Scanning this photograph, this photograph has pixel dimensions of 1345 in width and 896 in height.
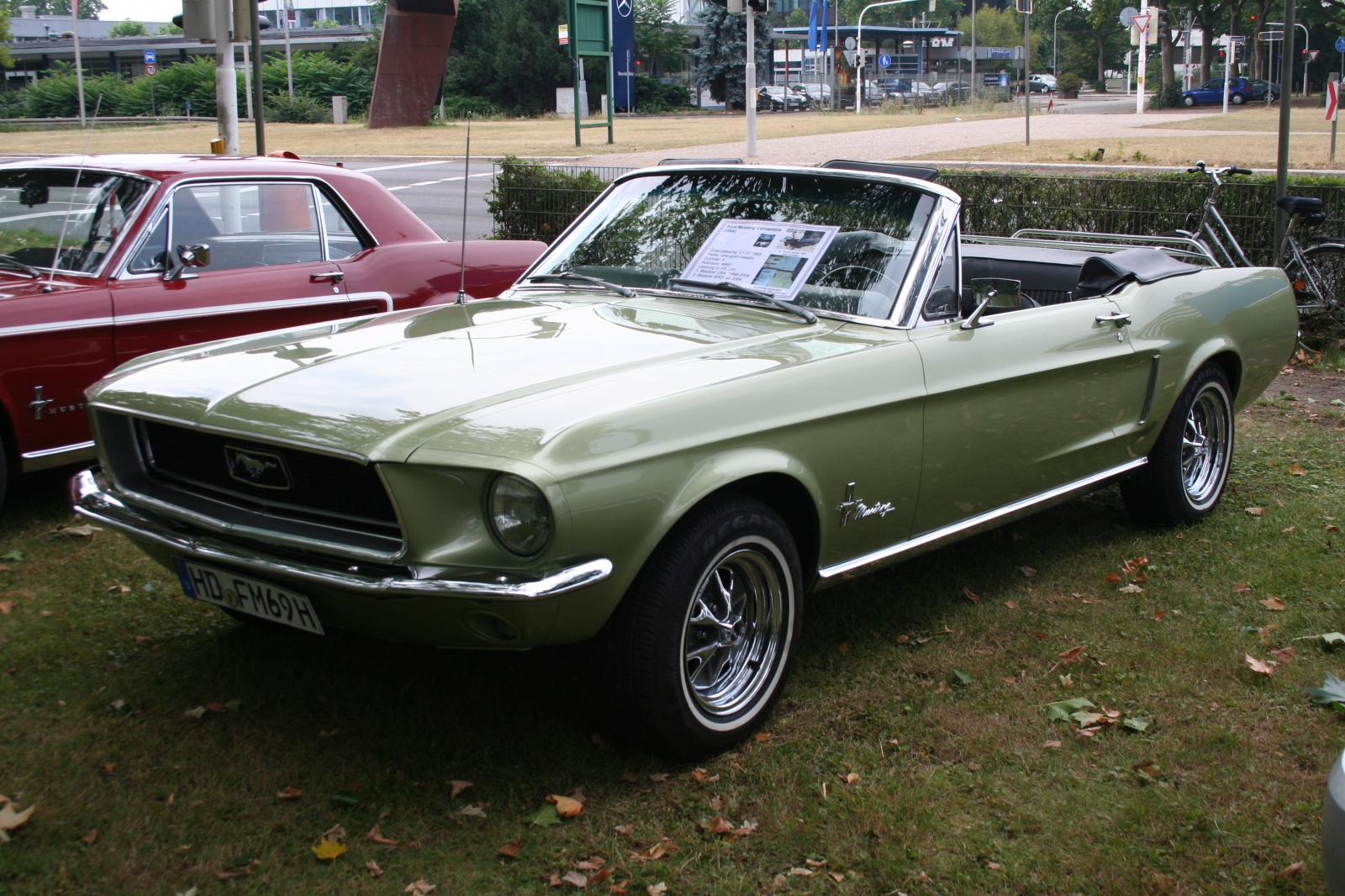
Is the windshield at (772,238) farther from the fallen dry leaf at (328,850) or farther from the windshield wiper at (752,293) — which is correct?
the fallen dry leaf at (328,850)

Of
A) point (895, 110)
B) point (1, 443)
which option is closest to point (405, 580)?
point (1, 443)

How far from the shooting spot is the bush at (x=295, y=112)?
158 ft

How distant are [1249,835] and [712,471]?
162 cm

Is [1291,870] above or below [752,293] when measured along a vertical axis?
below

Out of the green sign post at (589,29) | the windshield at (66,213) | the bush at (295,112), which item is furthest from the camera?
the bush at (295,112)

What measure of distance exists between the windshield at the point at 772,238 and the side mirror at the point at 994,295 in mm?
262

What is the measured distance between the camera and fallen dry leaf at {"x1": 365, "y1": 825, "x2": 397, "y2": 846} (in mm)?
2994

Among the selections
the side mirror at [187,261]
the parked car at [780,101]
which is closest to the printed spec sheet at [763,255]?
the side mirror at [187,261]

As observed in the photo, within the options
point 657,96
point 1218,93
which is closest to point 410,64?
point 657,96

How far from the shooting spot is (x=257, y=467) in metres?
3.18

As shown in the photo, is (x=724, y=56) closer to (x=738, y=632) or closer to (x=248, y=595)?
(x=738, y=632)

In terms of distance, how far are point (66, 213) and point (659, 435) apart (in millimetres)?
4005

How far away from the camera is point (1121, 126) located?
38.4 metres

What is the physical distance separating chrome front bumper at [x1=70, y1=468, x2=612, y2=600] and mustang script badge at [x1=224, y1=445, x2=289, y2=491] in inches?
7.1
